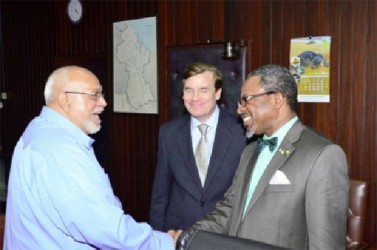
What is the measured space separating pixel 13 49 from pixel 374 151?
5277 mm

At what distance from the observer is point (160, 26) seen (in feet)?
14.2

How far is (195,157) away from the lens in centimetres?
253

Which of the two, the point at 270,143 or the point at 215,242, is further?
the point at 270,143

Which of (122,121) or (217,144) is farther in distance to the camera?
(122,121)

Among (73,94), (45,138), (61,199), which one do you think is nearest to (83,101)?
(73,94)

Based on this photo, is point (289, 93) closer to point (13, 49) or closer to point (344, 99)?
point (344, 99)

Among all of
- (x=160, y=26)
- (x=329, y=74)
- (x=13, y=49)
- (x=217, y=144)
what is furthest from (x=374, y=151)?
(x=13, y=49)

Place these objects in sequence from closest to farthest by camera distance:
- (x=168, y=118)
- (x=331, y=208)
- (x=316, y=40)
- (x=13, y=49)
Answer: (x=331, y=208)
(x=316, y=40)
(x=168, y=118)
(x=13, y=49)

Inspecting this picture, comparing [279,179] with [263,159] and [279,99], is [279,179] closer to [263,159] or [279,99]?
[263,159]

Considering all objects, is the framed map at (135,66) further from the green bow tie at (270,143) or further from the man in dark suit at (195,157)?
the green bow tie at (270,143)

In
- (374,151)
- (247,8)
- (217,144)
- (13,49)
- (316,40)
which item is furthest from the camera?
(13,49)

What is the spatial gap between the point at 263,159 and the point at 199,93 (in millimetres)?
709

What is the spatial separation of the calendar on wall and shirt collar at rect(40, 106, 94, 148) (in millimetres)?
1998

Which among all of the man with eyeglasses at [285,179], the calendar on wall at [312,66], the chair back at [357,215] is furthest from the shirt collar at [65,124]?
the calendar on wall at [312,66]
